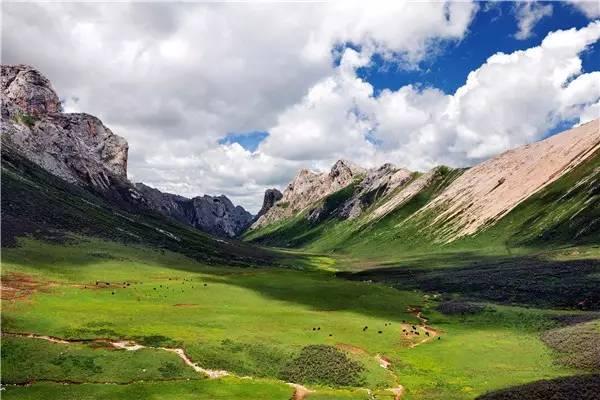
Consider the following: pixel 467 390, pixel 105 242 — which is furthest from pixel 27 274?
pixel 467 390

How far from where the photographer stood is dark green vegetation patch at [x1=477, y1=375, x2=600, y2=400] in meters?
43.6

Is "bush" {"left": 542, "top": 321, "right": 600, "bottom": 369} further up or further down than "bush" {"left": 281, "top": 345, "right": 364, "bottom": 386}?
further up

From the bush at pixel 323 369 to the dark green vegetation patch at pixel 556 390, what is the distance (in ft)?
42.5

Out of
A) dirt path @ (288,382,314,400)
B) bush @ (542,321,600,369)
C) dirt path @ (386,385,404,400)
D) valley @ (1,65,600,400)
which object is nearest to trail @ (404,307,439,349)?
valley @ (1,65,600,400)

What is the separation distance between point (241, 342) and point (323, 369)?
11198 millimetres

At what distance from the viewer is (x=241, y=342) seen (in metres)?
59.4

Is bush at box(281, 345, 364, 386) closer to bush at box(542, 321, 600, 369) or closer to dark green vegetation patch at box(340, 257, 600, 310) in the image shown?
bush at box(542, 321, 600, 369)

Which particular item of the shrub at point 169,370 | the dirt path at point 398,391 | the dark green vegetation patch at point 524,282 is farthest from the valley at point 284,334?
the dark green vegetation patch at point 524,282

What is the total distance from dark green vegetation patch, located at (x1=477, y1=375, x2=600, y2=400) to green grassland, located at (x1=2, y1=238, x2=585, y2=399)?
2.16m

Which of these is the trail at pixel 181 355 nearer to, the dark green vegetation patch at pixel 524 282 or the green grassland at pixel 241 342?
the green grassland at pixel 241 342

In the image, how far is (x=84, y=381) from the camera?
47.1 meters

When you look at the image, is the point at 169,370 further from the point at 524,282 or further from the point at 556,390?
the point at 524,282

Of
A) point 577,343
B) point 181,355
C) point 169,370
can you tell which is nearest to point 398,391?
point 169,370

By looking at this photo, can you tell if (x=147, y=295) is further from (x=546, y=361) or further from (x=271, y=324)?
(x=546, y=361)
